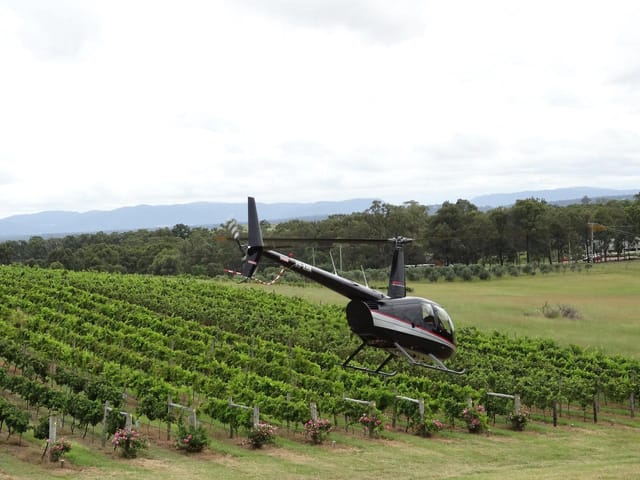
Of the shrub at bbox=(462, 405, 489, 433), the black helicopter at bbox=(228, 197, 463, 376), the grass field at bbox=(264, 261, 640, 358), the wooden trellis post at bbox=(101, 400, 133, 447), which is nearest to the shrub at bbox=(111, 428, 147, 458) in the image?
the wooden trellis post at bbox=(101, 400, 133, 447)

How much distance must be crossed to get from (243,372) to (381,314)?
1710 cm

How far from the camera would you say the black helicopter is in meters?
17.6

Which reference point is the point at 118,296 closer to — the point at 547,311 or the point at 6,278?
the point at 6,278

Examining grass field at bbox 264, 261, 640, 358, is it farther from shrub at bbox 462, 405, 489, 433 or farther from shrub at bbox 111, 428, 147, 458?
shrub at bbox 111, 428, 147, 458

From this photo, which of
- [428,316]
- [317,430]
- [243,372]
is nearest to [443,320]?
[428,316]

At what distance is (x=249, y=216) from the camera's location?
17.8 metres

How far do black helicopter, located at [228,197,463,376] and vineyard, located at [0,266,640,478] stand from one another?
418 inches

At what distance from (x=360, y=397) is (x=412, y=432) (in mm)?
2413

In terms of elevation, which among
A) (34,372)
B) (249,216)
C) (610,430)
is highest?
(249,216)

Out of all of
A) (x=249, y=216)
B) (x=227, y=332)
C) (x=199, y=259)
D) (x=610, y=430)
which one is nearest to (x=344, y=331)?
(x=227, y=332)

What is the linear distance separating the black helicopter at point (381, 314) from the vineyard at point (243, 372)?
1061cm

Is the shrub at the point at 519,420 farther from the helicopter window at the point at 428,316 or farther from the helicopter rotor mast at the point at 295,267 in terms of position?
the helicopter rotor mast at the point at 295,267

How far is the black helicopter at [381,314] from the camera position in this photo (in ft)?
57.7

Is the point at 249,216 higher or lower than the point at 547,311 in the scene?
higher
